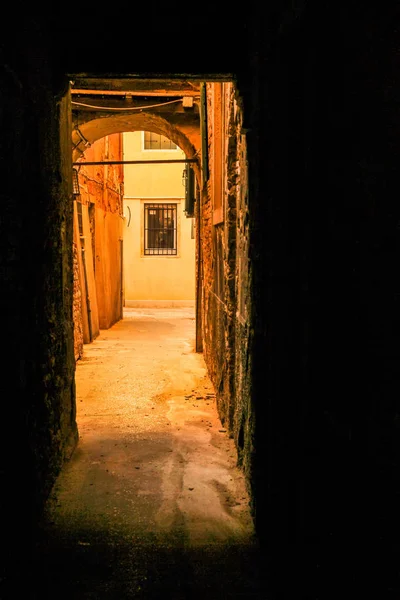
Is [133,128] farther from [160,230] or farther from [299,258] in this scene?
[160,230]

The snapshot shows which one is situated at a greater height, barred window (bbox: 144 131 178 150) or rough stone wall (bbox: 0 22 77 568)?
barred window (bbox: 144 131 178 150)

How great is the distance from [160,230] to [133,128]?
932cm

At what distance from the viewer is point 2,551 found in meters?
2.52

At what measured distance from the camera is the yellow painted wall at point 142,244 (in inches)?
717

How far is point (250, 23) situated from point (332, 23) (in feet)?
5.04

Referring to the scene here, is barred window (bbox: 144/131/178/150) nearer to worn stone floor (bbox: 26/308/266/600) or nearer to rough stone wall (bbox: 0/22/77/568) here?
worn stone floor (bbox: 26/308/266/600)

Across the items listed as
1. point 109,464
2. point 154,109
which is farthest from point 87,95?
point 109,464

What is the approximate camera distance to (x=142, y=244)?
60.2 feet

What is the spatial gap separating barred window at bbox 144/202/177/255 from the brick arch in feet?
30.5

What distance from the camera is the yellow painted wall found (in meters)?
18.2

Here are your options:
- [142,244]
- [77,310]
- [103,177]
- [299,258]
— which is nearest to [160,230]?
[142,244]

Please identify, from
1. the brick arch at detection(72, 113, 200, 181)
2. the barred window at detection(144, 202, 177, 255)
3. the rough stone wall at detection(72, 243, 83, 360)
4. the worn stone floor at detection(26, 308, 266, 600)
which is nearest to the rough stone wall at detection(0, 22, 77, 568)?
the worn stone floor at detection(26, 308, 266, 600)

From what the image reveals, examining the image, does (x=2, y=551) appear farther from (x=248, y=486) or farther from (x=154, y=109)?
(x=154, y=109)

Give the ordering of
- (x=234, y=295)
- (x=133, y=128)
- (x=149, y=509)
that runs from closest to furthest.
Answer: (x=149, y=509), (x=234, y=295), (x=133, y=128)
